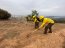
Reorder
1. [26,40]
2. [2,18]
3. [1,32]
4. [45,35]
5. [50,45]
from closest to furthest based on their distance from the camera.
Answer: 1. [50,45]
2. [26,40]
3. [45,35]
4. [1,32]
5. [2,18]

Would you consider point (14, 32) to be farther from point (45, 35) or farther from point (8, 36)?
Result: point (45, 35)

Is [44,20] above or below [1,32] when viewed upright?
above

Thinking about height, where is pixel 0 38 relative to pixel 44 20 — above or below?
below

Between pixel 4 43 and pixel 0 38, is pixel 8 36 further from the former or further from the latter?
pixel 4 43

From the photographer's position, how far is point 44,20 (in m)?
15.6

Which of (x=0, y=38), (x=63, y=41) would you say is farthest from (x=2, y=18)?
(x=63, y=41)

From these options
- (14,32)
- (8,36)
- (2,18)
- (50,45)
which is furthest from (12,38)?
(2,18)

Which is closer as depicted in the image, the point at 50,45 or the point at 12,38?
the point at 50,45

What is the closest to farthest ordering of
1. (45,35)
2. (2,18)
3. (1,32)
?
(45,35)
(1,32)
(2,18)

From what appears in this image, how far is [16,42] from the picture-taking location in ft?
47.5

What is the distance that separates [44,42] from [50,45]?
0.71m

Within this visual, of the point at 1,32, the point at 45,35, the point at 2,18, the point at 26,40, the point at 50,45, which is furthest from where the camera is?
the point at 2,18

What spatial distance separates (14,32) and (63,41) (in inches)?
187

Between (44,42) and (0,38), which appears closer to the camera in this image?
(44,42)
